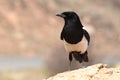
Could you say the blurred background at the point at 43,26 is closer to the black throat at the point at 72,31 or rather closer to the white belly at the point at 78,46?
the white belly at the point at 78,46

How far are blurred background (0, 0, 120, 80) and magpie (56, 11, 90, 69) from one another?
2146cm

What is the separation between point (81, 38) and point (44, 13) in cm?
3075

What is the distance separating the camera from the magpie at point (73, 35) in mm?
12336

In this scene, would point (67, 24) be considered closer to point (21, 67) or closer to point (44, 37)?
point (21, 67)

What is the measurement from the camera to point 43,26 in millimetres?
41781

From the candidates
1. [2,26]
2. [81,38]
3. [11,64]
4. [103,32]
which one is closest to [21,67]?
[11,64]

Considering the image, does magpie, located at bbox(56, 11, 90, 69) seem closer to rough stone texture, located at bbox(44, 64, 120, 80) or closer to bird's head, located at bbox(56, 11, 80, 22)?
bird's head, located at bbox(56, 11, 80, 22)

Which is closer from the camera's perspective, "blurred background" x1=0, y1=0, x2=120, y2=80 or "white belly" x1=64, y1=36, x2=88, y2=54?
"white belly" x1=64, y1=36, x2=88, y2=54

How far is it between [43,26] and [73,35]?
29.3 m

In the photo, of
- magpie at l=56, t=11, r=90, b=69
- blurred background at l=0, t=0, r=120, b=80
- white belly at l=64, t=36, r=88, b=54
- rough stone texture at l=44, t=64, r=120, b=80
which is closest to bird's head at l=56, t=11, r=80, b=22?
magpie at l=56, t=11, r=90, b=69

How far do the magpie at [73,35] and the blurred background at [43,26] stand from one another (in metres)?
21.5

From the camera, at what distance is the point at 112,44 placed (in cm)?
3972

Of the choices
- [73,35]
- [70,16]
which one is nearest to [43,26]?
[73,35]

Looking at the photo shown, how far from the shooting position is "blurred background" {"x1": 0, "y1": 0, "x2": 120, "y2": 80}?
126ft
